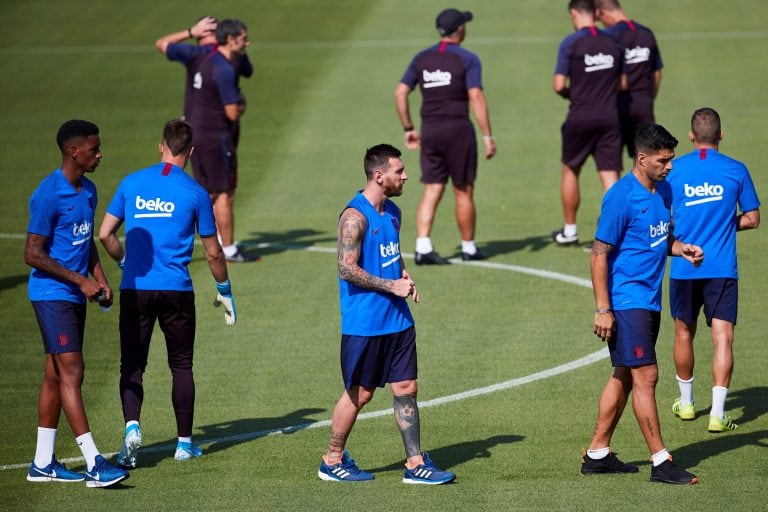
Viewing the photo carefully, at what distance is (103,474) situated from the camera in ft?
28.4

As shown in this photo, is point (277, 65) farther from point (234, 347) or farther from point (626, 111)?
point (234, 347)

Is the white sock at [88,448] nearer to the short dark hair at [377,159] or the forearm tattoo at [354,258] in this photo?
the forearm tattoo at [354,258]

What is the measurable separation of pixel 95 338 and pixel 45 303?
12.5ft

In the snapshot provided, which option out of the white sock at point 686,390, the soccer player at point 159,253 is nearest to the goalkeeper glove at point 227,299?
the soccer player at point 159,253

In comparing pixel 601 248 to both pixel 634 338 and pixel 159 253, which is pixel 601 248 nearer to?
pixel 634 338

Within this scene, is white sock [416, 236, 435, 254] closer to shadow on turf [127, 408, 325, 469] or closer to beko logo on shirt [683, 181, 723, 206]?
shadow on turf [127, 408, 325, 469]

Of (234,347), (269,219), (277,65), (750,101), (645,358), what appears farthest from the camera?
(277,65)

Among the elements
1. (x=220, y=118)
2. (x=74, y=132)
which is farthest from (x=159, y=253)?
(x=220, y=118)

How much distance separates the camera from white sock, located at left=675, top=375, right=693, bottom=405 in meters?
10.1

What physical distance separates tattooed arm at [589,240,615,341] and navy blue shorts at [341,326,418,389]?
1.25 meters

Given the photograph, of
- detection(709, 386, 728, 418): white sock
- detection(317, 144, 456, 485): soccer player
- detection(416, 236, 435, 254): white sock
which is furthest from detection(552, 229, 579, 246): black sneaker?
detection(317, 144, 456, 485): soccer player

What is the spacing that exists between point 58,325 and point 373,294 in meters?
2.16

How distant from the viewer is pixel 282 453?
9.48 meters

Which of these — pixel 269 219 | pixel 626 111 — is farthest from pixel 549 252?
pixel 269 219
